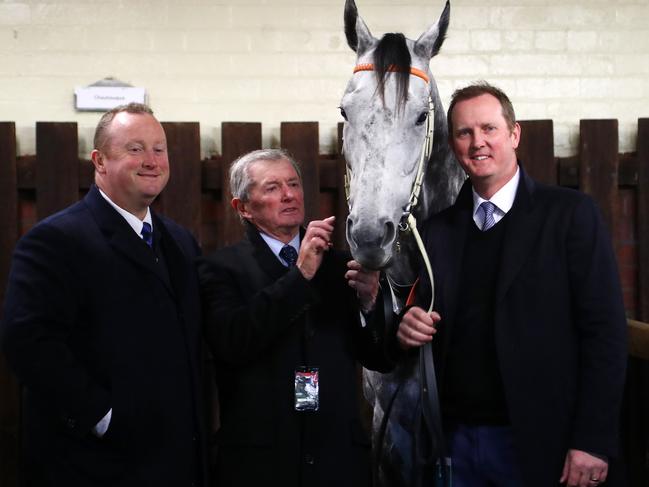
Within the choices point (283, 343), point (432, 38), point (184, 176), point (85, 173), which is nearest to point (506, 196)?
point (432, 38)

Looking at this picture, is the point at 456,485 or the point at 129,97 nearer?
the point at 456,485

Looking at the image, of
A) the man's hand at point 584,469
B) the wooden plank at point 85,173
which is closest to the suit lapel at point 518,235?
the man's hand at point 584,469

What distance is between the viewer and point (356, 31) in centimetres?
215

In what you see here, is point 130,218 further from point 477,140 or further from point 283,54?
point 283,54

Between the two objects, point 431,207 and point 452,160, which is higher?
point 452,160

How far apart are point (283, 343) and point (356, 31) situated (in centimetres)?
89

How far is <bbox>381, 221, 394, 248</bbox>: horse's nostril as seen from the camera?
1792 millimetres

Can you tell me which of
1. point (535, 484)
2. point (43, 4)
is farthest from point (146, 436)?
point (43, 4)

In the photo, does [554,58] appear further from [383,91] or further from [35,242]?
[35,242]

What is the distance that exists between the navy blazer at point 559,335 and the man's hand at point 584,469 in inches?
0.8

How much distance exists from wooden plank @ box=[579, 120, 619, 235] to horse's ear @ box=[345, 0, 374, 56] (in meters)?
1.62

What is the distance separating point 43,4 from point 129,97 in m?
0.62

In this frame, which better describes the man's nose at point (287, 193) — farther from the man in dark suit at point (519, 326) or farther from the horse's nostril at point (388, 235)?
the man in dark suit at point (519, 326)

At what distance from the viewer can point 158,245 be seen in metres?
2.00
